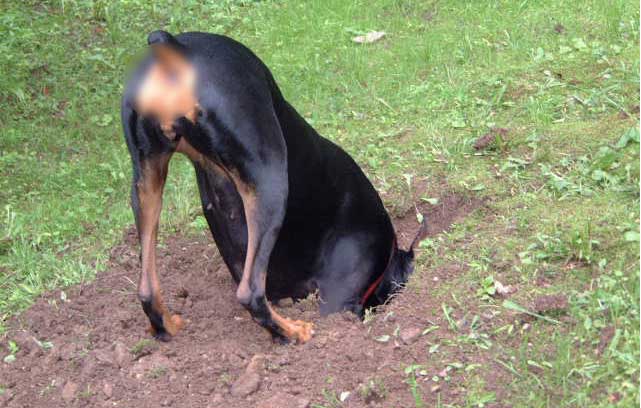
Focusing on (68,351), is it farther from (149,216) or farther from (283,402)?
(283,402)

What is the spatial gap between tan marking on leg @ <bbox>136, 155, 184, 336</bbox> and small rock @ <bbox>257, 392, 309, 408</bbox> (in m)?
0.79

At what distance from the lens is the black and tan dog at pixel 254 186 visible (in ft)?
12.6

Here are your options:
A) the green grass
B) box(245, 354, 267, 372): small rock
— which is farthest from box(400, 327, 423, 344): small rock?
box(245, 354, 267, 372): small rock

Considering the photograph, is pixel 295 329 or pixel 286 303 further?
pixel 286 303

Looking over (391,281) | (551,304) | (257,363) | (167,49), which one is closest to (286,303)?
(391,281)

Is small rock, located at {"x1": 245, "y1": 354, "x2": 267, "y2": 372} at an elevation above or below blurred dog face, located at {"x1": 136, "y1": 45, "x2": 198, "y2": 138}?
A: below

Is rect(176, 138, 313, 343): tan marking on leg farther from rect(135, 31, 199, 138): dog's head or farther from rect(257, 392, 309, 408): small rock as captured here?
rect(257, 392, 309, 408): small rock

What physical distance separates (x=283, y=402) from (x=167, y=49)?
157 cm

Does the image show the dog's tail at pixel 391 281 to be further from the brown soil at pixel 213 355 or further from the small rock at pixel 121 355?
the small rock at pixel 121 355

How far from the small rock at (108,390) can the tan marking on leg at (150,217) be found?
0.41 meters

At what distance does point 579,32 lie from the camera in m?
7.24

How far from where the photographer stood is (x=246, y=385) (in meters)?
4.14

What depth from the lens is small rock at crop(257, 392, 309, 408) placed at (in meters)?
3.96

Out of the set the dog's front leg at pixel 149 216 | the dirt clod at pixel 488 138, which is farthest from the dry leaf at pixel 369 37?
the dog's front leg at pixel 149 216
